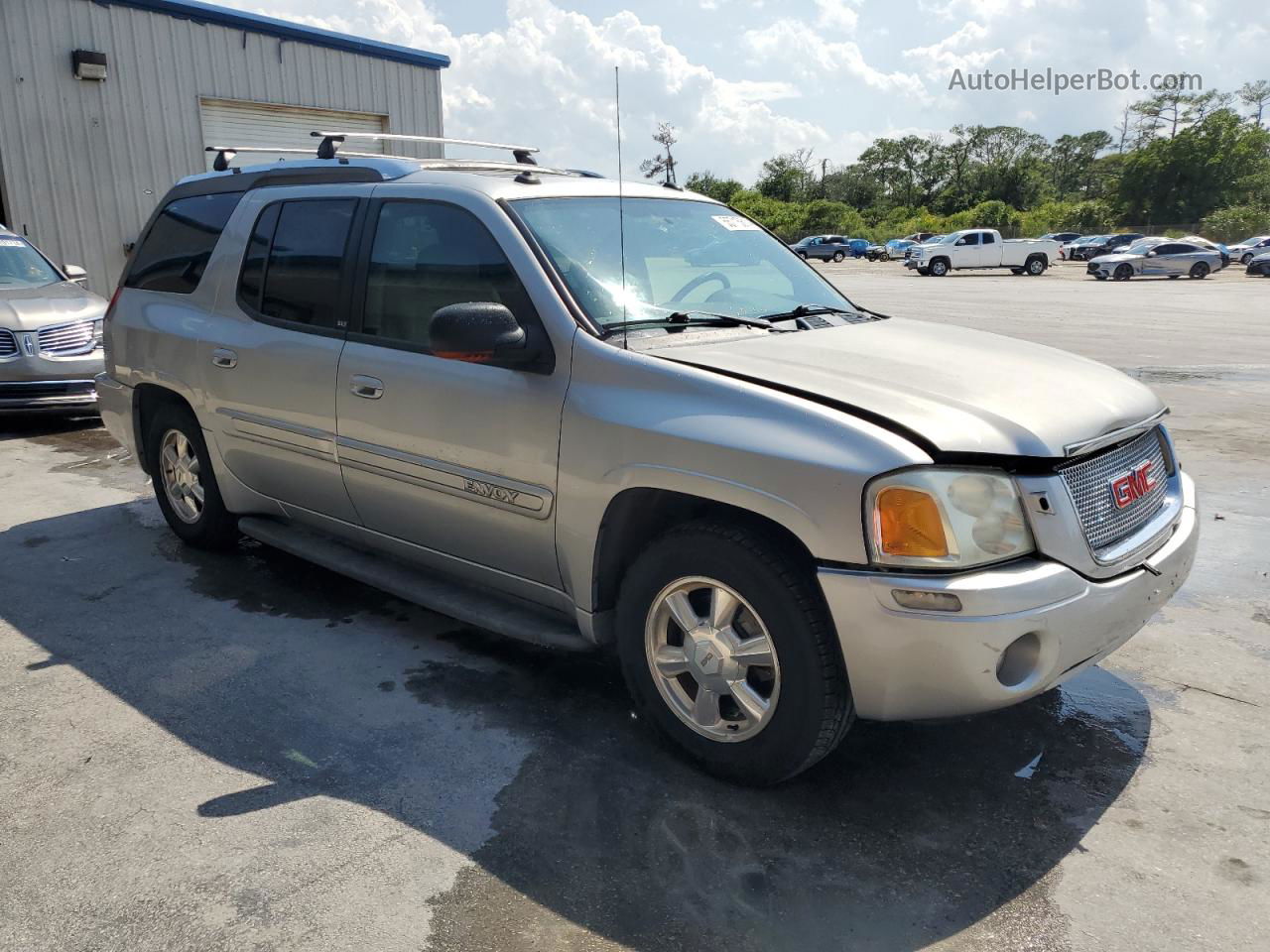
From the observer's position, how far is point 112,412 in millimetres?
5547

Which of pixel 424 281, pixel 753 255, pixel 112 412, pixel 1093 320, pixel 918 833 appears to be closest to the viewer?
pixel 918 833

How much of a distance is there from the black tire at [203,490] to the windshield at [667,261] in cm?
231

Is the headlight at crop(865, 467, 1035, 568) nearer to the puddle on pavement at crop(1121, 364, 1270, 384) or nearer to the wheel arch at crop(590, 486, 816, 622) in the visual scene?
the wheel arch at crop(590, 486, 816, 622)

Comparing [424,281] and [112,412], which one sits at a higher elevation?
[424,281]

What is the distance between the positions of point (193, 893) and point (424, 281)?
86.5 inches

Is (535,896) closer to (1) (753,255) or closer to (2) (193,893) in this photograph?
(2) (193,893)

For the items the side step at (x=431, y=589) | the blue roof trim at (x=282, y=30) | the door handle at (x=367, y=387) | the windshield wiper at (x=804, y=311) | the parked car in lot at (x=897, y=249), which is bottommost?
the parked car in lot at (x=897, y=249)

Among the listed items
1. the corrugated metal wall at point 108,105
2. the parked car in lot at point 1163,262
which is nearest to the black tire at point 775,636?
the corrugated metal wall at point 108,105

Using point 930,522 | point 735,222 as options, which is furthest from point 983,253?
point 930,522

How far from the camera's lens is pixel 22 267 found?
31.8ft

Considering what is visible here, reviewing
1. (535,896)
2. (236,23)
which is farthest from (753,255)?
(236,23)

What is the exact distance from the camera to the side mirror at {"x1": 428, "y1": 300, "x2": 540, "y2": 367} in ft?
10.6

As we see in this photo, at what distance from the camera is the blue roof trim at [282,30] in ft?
44.3

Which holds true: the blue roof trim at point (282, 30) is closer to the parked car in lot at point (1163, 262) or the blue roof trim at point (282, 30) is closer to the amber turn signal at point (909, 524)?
the amber turn signal at point (909, 524)
